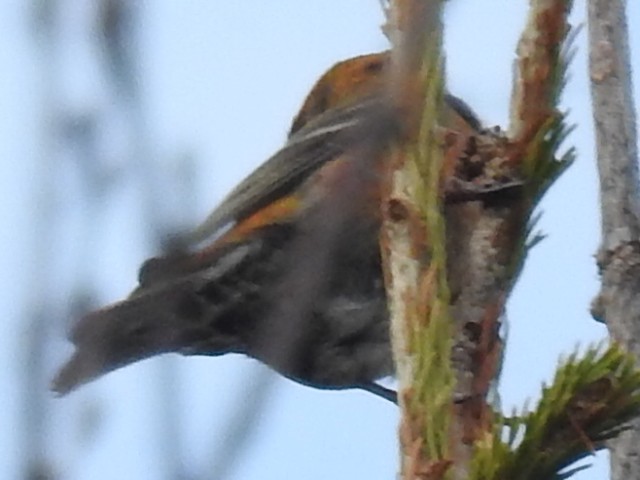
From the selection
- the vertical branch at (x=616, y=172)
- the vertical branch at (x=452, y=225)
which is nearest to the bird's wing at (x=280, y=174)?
the vertical branch at (x=616, y=172)

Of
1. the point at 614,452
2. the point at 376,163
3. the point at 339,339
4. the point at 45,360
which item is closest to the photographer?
the point at 45,360

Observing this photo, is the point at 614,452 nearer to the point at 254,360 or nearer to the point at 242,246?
the point at 254,360

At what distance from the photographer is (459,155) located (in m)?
1.17

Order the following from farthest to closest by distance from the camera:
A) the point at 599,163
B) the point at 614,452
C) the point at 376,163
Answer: the point at 599,163 < the point at 614,452 < the point at 376,163

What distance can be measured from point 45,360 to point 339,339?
1951 millimetres

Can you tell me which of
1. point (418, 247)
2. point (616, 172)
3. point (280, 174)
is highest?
point (280, 174)

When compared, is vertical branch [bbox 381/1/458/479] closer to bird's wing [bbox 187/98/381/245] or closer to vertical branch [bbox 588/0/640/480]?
vertical branch [bbox 588/0/640/480]

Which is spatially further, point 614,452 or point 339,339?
point 339,339

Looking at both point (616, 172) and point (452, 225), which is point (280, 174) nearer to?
point (616, 172)

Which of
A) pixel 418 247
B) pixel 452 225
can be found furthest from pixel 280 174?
pixel 418 247

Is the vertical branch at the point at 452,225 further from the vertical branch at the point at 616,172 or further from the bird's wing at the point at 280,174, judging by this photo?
the bird's wing at the point at 280,174

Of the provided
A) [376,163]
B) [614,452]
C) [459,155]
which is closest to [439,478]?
[376,163]

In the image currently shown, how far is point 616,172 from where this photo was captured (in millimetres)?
1619

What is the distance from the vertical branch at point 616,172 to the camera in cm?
154
